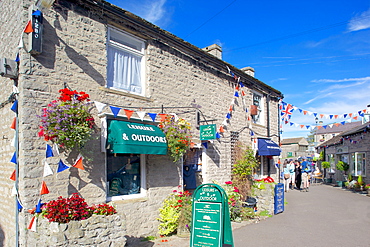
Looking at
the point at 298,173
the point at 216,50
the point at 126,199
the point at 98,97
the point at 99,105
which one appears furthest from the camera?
the point at 298,173

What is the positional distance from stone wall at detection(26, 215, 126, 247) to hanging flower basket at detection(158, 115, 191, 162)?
8.31 ft

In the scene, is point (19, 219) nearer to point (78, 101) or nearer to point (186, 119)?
point (78, 101)

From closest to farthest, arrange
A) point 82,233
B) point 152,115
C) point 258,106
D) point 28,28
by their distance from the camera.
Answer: point 82,233
point 28,28
point 152,115
point 258,106

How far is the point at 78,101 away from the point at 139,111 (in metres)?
1.89

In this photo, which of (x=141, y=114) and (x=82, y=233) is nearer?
(x=82, y=233)

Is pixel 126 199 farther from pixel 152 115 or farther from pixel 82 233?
pixel 152 115

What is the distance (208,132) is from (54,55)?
4864mm

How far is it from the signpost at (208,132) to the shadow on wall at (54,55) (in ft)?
12.8

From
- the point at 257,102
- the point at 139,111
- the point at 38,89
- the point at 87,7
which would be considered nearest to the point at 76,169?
the point at 38,89

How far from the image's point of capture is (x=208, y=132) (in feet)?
29.1

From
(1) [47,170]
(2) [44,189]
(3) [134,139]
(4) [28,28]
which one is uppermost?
(4) [28,28]

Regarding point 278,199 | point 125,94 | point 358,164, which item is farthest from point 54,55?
point 358,164

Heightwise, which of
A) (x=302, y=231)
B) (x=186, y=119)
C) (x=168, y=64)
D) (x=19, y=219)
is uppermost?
(x=168, y=64)

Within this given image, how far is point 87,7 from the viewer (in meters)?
6.51
